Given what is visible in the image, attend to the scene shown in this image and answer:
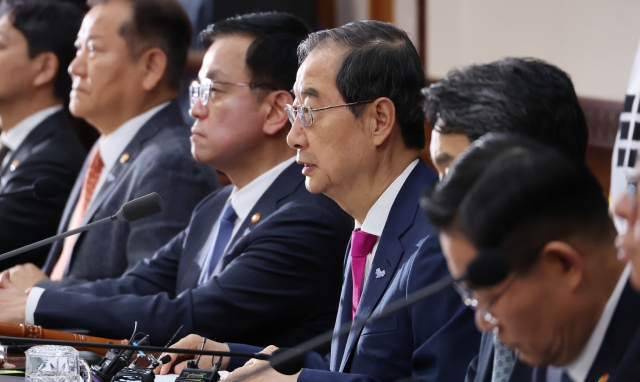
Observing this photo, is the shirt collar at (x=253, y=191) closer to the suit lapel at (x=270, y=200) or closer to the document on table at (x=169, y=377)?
the suit lapel at (x=270, y=200)

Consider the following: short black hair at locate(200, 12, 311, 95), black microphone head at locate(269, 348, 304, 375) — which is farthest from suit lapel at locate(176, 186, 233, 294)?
black microphone head at locate(269, 348, 304, 375)

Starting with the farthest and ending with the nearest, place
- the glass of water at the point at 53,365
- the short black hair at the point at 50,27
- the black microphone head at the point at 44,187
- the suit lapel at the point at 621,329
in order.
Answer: the short black hair at the point at 50,27
the black microphone head at the point at 44,187
the glass of water at the point at 53,365
the suit lapel at the point at 621,329

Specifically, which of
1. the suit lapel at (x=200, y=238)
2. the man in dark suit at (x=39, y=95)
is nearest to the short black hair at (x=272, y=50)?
the suit lapel at (x=200, y=238)

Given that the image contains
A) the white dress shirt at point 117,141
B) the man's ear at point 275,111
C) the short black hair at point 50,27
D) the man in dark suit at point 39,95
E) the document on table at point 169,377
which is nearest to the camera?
the document on table at point 169,377

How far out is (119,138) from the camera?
3.51 meters

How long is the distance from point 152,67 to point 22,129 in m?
0.84

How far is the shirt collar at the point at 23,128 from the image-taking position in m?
4.05

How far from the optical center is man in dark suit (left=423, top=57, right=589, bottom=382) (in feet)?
5.66

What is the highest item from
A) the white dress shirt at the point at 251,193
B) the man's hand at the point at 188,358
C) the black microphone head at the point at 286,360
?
the black microphone head at the point at 286,360

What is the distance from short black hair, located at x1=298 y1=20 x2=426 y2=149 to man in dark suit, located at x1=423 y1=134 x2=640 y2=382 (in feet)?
2.89

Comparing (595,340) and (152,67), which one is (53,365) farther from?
(152,67)

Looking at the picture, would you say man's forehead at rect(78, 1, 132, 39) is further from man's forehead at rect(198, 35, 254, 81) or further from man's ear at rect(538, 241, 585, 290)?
man's ear at rect(538, 241, 585, 290)

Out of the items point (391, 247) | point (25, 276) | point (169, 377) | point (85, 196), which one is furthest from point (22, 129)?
point (391, 247)

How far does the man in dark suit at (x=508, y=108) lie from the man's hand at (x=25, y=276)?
5.93 ft
